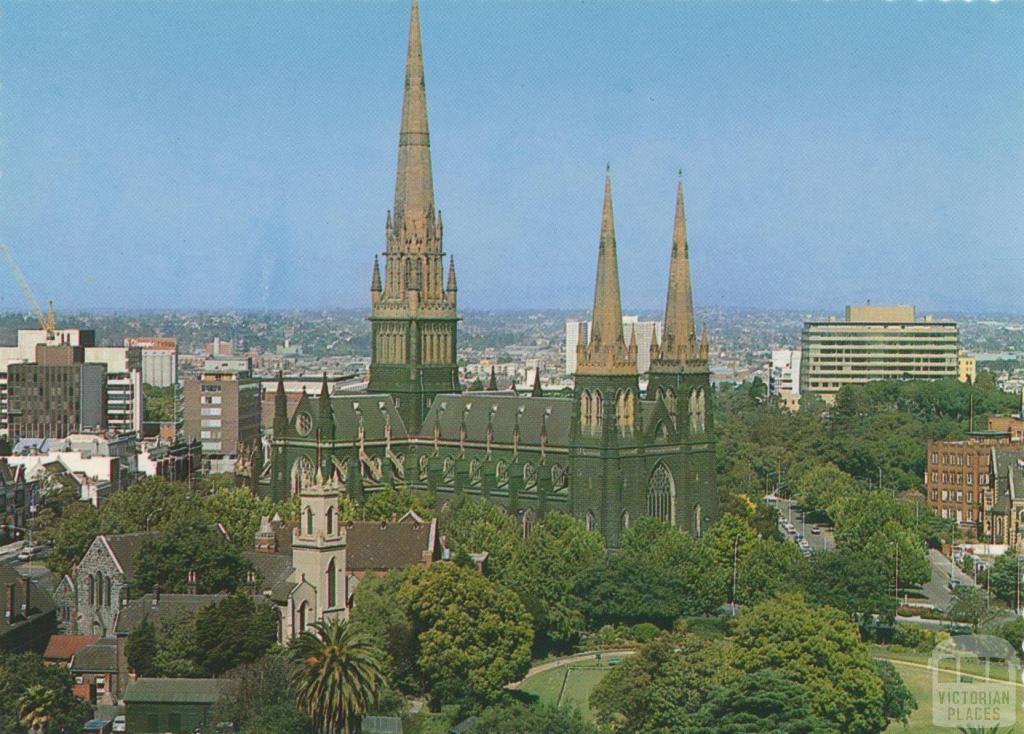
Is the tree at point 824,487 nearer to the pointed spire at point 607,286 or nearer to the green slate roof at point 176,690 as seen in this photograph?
the pointed spire at point 607,286

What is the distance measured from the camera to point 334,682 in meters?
67.6

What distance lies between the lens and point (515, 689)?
8438cm

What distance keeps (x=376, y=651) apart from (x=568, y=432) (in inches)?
1987

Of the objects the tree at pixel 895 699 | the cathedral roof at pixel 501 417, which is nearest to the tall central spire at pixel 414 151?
the cathedral roof at pixel 501 417

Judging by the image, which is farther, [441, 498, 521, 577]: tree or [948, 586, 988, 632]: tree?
[441, 498, 521, 577]: tree

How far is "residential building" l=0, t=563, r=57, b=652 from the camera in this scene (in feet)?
286

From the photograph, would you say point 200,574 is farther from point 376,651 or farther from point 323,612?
point 376,651

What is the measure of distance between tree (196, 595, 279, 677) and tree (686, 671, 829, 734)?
19149 millimetres

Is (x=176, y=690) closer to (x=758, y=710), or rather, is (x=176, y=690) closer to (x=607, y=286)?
(x=758, y=710)

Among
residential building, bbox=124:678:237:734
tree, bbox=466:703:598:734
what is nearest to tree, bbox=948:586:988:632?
tree, bbox=466:703:598:734

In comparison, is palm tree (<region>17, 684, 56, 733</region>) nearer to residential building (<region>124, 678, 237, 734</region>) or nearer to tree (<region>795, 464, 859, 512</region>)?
residential building (<region>124, 678, 237, 734</region>)

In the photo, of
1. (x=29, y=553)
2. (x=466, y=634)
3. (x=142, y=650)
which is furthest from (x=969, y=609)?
(x=29, y=553)

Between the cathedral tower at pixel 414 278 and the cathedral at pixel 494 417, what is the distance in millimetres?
91

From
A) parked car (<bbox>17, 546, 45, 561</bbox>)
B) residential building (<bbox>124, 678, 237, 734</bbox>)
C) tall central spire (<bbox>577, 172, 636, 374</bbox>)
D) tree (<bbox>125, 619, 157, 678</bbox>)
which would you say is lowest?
parked car (<bbox>17, 546, 45, 561</bbox>)
